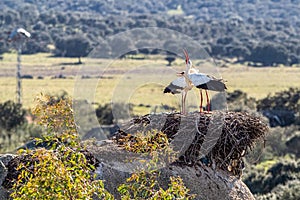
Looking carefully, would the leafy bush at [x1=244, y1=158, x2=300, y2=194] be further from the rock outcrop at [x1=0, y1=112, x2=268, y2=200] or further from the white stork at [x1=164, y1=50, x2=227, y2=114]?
the rock outcrop at [x1=0, y1=112, x2=268, y2=200]

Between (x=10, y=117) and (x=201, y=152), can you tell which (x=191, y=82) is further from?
(x=10, y=117)

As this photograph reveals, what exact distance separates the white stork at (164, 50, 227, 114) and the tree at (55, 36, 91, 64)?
321ft

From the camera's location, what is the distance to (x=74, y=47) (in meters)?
114

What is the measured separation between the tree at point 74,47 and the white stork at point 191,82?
97.8 metres

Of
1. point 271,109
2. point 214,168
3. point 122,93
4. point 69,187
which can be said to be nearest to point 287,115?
point 271,109

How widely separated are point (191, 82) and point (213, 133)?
3.97 ft

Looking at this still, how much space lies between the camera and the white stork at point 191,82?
12492 millimetres

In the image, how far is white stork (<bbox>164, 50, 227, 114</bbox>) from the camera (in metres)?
12.5

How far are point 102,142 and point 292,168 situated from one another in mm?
16159

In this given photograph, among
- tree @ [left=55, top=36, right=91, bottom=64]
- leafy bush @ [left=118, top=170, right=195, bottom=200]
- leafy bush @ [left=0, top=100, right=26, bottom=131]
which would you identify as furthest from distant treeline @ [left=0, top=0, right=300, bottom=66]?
leafy bush @ [left=118, top=170, right=195, bottom=200]

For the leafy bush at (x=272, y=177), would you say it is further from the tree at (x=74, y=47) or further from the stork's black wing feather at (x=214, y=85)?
the tree at (x=74, y=47)

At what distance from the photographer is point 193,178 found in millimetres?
11859

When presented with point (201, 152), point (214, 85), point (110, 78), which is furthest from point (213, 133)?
point (110, 78)

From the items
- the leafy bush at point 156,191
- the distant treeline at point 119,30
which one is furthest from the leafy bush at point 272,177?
the distant treeline at point 119,30
